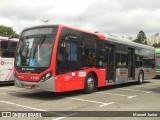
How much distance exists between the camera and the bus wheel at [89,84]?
45.0 feet

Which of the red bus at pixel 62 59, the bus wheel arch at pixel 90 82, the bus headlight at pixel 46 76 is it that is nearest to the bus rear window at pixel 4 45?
the red bus at pixel 62 59

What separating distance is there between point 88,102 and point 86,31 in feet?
13.3

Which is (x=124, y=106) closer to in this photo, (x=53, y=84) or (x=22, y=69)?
(x=53, y=84)

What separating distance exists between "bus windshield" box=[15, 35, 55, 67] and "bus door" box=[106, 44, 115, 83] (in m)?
4.99

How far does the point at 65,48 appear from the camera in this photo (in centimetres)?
1210

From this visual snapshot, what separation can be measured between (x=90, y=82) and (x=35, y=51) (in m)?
3.50

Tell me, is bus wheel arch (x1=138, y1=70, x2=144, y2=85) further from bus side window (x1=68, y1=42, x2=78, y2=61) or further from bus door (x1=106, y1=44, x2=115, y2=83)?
bus side window (x1=68, y1=42, x2=78, y2=61)

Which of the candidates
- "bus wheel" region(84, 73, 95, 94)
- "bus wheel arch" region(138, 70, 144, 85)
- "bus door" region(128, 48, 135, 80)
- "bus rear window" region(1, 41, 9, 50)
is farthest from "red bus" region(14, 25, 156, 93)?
"bus wheel arch" region(138, 70, 144, 85)

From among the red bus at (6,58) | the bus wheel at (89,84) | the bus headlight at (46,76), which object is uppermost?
the red bus at (6,58)

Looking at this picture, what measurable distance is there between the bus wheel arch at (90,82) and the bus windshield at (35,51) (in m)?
2.85

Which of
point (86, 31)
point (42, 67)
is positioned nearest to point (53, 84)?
point (42, 67)

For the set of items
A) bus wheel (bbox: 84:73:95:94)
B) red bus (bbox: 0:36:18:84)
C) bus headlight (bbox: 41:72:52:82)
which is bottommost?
bus wheel (bbox: 84:73:95:94)

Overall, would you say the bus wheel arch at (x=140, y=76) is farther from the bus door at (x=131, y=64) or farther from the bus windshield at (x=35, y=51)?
the bus windshield at (x=35, y=51)

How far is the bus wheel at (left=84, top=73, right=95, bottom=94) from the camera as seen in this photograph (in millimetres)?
13711
